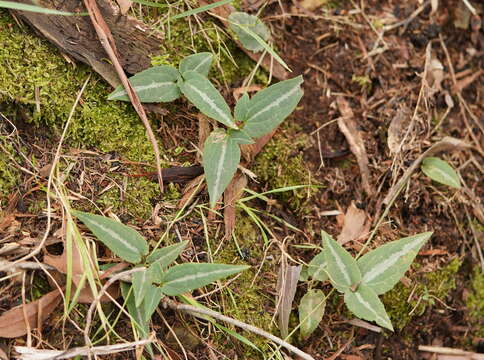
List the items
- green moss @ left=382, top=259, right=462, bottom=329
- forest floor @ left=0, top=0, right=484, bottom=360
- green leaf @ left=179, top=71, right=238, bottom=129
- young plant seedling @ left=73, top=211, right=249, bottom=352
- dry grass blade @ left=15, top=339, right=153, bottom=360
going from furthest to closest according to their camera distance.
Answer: green moss @ left=382, top=259, right=462, bottom=329 → green leaf @ left=179, top=71, right=238, bottom=129 → forest floor @ left=0, top=0, right=484, bottom=360 → young plant seedling @ left=73, top=211, right=249, bottom=352 → dry grass blade @ left=15, top=339, right=153, bottom=360

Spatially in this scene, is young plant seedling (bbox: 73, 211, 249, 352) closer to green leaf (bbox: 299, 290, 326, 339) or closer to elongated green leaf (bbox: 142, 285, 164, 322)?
elongated green leaf (bbox: 142, 285, 164, 322)

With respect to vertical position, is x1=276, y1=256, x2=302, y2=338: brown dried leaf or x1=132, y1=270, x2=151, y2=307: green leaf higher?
x1=132, y1=270, x2=151, y2=307: green leaf

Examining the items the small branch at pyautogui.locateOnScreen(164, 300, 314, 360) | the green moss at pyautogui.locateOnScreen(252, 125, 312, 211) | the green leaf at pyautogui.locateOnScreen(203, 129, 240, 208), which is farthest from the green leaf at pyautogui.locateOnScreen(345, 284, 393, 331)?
the green leaf at pyautogui.locateOnScreen(203, 129, 240, 208)

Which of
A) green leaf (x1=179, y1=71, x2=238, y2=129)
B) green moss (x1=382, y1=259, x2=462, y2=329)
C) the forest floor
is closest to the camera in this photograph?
the forest floor

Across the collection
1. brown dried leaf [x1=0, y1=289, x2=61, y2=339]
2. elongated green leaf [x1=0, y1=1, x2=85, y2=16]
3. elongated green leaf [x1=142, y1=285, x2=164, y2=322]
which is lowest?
brown dried leaf [x1=0, y1=289, x2=61, y2=339]

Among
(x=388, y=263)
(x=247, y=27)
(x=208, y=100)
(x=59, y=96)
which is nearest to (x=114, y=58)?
(x=59, y=96)

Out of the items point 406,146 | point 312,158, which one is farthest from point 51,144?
point 406,146

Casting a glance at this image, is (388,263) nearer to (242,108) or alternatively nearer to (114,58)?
(242,108)

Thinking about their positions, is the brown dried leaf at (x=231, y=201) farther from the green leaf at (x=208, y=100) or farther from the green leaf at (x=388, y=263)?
the green leaf at (x=388, y=263)
